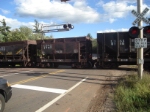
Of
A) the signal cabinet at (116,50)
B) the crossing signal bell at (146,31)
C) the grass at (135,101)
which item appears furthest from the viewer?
the signal cabinet at (116,50)

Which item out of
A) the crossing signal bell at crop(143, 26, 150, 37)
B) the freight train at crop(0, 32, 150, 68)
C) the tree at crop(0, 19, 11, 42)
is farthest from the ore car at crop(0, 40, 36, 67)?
the tree at crop(0, 19, 11, 42)

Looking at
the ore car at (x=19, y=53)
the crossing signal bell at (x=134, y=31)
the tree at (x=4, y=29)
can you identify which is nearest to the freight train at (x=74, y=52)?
the ore car at (x=19, y=53)

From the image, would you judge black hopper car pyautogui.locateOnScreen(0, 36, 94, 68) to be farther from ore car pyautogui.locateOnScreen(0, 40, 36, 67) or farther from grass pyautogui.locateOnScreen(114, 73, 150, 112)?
grass pyautogui.locateOnScreen(114, 73, 150, 112)

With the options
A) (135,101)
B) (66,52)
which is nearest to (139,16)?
(135,101)

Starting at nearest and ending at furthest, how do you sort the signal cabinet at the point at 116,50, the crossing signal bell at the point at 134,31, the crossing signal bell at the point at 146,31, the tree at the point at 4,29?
the crossing signal bell at the point at 146,31
the crossing signal bell at the point at 134,31
the signal cabinet at the point at 116,50
the tree at the point at 4,29

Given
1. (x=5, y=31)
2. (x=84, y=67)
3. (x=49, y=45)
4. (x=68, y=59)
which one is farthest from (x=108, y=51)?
(x=5, y=31)

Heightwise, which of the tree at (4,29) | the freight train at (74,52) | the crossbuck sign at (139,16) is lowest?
the freight train at (74,52)

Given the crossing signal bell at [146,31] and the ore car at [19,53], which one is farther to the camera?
the ore car at [19,53]

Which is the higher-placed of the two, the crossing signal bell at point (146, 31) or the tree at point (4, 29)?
the tree at point (4, 29)

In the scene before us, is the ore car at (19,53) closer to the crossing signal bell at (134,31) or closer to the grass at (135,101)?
the crossing signal bell at (134,31)

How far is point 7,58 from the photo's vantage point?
27984 mm

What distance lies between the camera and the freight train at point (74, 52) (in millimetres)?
20953

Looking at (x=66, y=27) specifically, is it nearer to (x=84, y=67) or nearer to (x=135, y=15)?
(x=84, y=67)

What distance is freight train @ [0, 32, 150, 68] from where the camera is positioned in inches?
825
